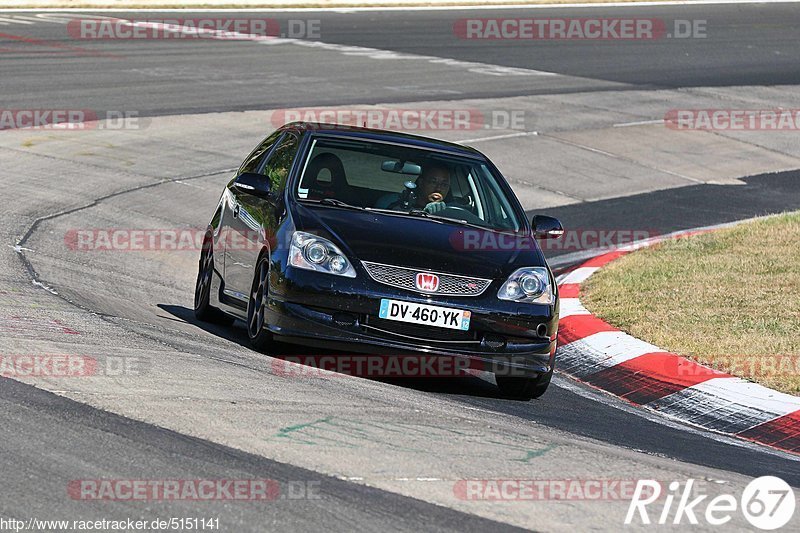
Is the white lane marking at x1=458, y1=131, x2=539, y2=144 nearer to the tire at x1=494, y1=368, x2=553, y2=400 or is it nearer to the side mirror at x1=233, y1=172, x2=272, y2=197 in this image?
the side mirror at x1=233, y1=172, x2=272, y2=197

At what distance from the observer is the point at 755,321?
10.4 metres

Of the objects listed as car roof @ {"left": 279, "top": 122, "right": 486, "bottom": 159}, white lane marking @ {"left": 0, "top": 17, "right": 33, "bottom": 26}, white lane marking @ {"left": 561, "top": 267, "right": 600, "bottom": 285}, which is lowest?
white lane marking @ {"left": 561, "top": 267, "right": 600, "bottom": 285}

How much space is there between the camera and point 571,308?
11.4 m

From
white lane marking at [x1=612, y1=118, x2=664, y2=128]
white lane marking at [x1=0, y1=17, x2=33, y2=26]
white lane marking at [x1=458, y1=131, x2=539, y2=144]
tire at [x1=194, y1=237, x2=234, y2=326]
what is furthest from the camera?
white lane marking at [x1=0, y1=17, x2=33, y2=26]

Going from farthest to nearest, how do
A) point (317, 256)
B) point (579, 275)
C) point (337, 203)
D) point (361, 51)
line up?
1. point (361, 51)
2. point (579, 275)
3. point (337, 203)
4. point (317, 256)

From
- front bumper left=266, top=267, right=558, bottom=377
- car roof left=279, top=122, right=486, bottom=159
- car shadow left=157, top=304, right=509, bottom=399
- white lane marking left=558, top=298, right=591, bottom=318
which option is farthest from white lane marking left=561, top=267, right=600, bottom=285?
front bumper left=266, top=267, right=558, bottom=377

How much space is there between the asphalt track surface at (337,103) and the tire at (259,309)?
11.3 inches

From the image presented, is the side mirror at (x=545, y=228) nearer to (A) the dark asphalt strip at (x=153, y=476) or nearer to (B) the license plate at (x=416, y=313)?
(B) the license plate at (x=416, y=313)

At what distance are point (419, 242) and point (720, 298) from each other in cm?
371

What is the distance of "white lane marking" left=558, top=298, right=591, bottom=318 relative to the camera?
36.6 ft

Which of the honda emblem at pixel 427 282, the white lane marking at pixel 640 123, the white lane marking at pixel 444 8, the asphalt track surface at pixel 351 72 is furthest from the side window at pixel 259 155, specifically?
the white lane marking at pixel 444 8

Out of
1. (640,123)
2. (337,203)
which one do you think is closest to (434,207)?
(337,203)

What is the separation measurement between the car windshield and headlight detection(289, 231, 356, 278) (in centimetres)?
Result: 67

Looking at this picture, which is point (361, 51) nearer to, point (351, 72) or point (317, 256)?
point (351, 72)
